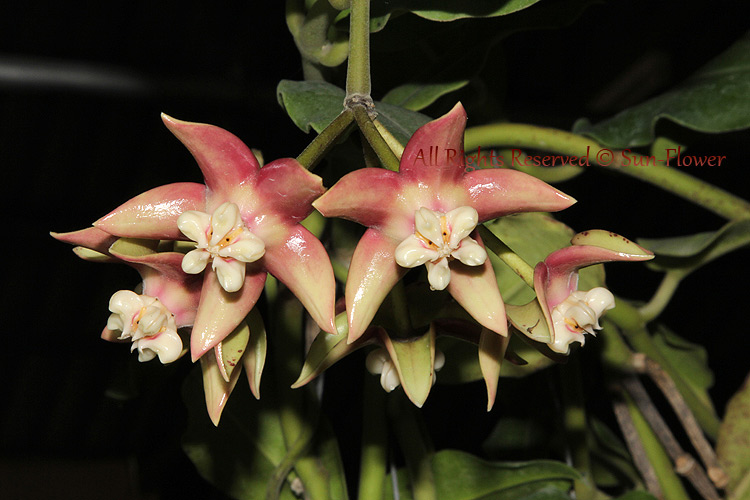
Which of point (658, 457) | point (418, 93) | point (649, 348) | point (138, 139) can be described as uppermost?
point (418, 93)

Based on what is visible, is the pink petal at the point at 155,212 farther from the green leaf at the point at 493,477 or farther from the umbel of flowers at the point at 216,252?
the green leaf at the point at 493,477

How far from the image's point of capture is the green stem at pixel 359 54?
1.49ft

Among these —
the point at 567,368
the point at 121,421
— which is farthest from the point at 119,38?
the point at 567,368

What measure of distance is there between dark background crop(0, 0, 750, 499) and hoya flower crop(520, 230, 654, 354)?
74cm

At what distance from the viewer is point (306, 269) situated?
1.31ft

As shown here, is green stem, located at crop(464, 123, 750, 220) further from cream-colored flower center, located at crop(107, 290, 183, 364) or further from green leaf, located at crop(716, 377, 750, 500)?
cream-colored flower center, located at crop(107, 290, 183, 364)

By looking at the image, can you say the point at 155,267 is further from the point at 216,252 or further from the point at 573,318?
the point at 573,318

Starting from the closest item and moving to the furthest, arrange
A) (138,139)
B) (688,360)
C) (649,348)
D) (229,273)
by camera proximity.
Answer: (229,273) < (649,348) < (688,360) < (138,139)

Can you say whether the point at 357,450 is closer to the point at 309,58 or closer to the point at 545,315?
the point at 309,58

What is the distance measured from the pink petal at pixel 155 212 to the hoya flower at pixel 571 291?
0.60 ft

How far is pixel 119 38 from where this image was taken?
1.18 metres

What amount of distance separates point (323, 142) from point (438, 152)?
6 centimetres

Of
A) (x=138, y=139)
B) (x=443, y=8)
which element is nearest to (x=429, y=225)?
(x=443, y=8)

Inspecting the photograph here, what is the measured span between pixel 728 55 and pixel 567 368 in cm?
37
